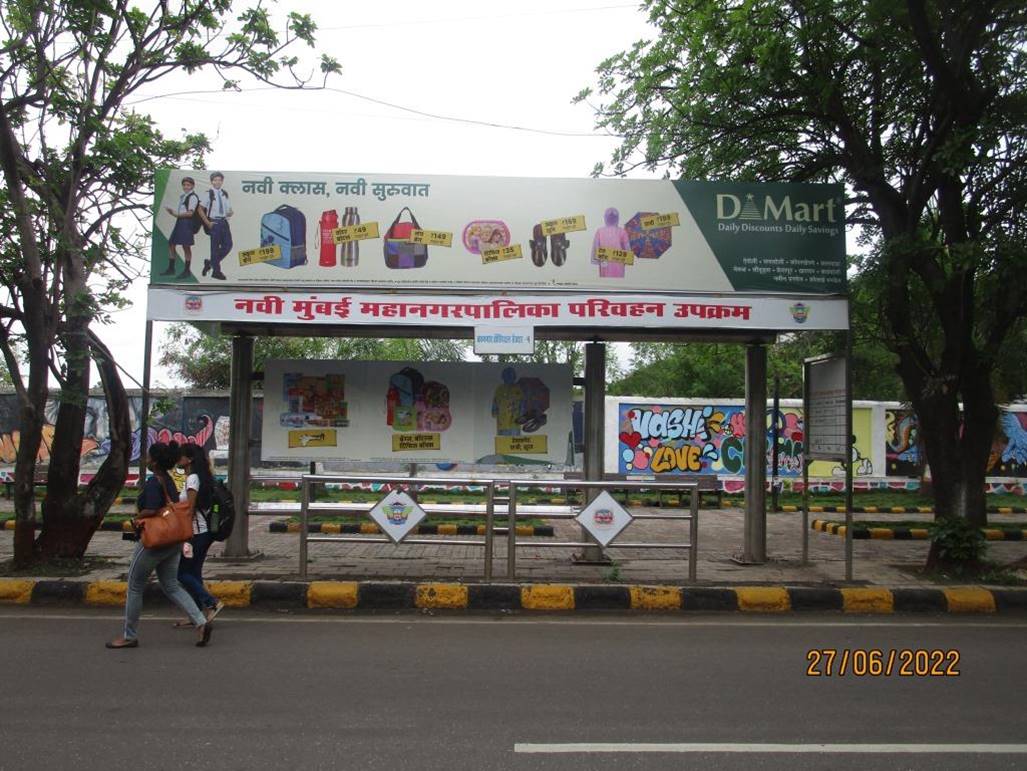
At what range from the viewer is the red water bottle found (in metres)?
8.76

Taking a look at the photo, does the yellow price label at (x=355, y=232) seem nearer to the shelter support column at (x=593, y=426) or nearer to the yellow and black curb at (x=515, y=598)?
the shelter support column at (x=593, y=426)

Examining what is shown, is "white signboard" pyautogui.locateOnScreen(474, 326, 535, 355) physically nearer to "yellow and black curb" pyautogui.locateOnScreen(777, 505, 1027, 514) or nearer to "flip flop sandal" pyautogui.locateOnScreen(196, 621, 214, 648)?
"flip flop sandal" pyautogui.locateOnScreen(196, 621, 214, 648)

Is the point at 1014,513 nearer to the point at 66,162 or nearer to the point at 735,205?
the point at 735,205

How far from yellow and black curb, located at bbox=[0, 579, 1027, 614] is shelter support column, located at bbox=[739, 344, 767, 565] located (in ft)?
5.46

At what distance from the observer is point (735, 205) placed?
8.91 meters

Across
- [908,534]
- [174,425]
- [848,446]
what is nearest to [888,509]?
[908,534]

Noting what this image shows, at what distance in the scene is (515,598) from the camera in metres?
7.86

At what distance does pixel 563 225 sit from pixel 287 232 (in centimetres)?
297

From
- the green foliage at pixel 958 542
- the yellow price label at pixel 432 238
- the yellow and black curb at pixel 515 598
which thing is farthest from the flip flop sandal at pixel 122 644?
the green foliage at pixel 958 542

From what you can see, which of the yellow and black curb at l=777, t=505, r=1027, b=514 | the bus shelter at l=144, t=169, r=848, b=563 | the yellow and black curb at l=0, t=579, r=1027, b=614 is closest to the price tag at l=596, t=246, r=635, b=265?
the bus shelter at l=144, t=169, r=848, b=563

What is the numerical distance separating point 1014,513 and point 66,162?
741 inches

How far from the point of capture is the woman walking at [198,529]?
6.50m

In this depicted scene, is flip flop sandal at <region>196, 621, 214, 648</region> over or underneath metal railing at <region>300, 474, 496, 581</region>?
underneath

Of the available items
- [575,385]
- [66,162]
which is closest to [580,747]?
[575,385]
